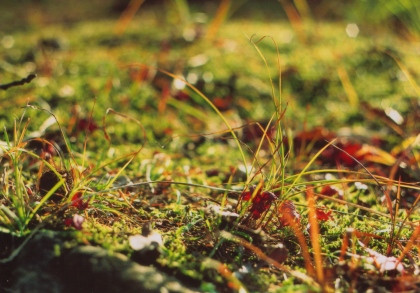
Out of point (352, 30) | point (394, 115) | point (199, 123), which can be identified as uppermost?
point (352, 30)

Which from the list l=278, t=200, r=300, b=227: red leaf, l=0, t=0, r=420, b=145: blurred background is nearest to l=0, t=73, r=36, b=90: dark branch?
l=0, t=0, r=420, b=145: blurred background

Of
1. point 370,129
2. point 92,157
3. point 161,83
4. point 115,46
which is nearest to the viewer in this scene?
point 92,157

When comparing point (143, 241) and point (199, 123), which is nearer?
point (143, 241)

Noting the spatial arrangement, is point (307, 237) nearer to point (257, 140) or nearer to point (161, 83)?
point (257, 140)

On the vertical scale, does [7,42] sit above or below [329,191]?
above

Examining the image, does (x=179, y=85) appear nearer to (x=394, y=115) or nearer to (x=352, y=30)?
(x=394, y=115)

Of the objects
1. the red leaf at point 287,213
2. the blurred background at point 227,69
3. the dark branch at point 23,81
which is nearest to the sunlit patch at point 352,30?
the blurred background at point 227,69

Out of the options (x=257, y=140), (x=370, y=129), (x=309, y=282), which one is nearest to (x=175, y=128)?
(x=257, y=140)

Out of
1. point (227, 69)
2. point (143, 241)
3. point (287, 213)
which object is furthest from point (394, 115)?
point (143, 241)

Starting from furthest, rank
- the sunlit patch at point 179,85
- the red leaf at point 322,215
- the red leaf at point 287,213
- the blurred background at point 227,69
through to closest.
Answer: the sunlit patch at point 179,85, the blurred background at point 227,69, the red leaf at point 322,215, the red leaf at point 287,213

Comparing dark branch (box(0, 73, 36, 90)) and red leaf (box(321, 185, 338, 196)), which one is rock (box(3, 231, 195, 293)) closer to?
dark branch (box(0, 73, 36, 90))

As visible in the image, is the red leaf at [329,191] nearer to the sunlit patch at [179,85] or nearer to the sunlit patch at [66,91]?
the sunlit patch at [179,85]
